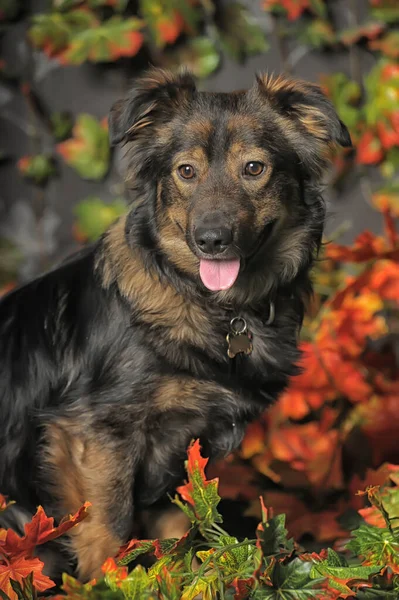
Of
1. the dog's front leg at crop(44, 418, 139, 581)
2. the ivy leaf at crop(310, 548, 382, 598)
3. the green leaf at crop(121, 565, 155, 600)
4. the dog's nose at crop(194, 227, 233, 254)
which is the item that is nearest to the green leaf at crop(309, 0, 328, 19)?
the dog's nose at crop(194, 227, 233, 254)

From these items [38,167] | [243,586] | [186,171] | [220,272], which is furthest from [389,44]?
[243,586]

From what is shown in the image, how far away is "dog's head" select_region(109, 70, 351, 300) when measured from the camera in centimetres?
223

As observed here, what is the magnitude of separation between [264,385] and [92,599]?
3.42 ft

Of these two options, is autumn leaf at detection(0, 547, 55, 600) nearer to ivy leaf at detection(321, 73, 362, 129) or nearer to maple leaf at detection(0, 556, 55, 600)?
maple leaf at detection(0, 556, 55, 600)

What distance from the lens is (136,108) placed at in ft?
7.41

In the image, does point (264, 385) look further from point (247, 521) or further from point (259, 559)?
point (259, 559)

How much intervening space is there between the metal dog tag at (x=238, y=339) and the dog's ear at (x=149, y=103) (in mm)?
660

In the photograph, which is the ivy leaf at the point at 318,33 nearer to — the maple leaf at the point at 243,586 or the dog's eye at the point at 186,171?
the dog's eye at the point at 186,171

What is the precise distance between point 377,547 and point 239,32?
2.91 metres

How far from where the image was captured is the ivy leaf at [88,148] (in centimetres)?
402

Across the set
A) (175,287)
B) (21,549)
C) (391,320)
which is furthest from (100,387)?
(391,320)

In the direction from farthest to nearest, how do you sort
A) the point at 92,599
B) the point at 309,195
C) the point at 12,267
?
the point at 12,267 < the point at 309,195 < the point at 92,599

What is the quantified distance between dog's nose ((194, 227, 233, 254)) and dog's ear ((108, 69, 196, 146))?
1.22 ft

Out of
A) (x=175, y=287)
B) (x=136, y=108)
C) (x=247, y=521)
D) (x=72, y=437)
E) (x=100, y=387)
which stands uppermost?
(x=136, y=108)
